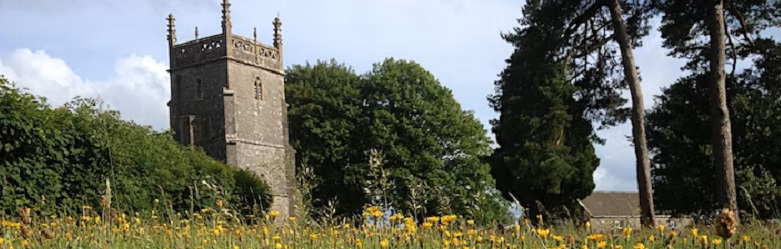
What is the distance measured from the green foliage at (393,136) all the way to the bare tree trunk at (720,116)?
1935 centimetres

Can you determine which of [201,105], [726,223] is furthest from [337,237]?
[201,105]

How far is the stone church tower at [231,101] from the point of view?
40.6 m

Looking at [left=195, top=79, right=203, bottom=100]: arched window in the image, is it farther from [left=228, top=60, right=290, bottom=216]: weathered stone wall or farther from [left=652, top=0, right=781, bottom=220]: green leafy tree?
[left=652, top=0, right=781, bottom=220]: green leafy tree

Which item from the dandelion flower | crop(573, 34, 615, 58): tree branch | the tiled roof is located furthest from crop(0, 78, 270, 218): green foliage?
the tiled roof

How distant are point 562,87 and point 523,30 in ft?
10.5

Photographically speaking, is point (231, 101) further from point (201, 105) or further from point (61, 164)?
point (61, 164)

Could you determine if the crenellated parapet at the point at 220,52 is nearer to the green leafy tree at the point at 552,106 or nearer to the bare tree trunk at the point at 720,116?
the green leafy tree at the point at 552,106

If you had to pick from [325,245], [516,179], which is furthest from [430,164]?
[325,245]

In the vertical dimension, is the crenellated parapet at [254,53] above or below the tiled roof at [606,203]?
above

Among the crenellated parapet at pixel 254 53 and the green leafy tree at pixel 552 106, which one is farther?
the crenellated parapet at pixel 254 53

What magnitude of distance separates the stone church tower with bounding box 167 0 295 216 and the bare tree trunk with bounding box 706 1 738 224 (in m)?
24.5

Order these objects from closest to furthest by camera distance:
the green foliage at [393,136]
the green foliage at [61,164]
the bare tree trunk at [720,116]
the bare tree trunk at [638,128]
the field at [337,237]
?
the field at [337,237]
the green foliage at [61,164]
the bare tree trunk at [720,116]
the bare tree trunk at [638,128]
the green foliage at [393,136]

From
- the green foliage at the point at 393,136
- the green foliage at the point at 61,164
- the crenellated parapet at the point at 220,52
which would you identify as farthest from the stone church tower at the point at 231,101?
the green foliage at the point at 61,164

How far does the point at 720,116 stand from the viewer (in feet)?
61.5
